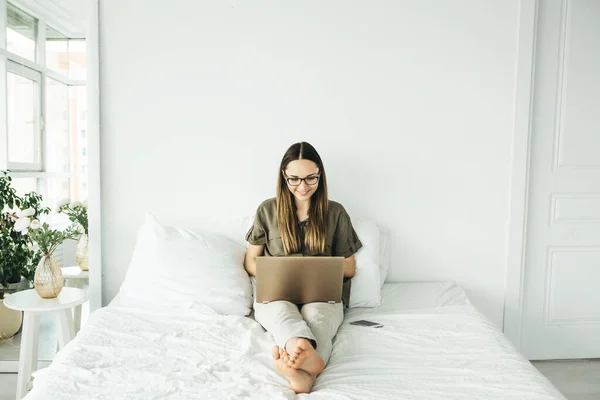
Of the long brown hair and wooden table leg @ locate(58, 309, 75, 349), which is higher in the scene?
the long brown hair

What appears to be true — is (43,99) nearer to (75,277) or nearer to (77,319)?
(75,277)

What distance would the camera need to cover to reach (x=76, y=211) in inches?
96.0

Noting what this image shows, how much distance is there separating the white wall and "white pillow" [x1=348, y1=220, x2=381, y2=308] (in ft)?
0.66

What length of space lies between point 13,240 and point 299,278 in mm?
1536

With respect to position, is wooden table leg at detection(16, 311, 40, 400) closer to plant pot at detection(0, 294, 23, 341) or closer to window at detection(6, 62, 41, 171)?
plant pot at detection(0, 294, 23, 341)

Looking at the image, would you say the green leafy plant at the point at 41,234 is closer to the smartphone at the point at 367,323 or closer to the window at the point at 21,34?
the window at the point at 21,34

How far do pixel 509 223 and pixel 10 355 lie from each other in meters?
2.64

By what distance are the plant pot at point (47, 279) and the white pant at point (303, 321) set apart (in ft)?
3.07

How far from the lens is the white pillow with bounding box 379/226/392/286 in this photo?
7.50ft

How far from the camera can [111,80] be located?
2307mm

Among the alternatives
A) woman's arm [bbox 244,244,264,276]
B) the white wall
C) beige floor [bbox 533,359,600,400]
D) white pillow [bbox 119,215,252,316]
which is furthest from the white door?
white pillow [bbox 119,215,252,316]

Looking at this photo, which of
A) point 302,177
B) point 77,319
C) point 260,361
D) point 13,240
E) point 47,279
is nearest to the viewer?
point 260,361

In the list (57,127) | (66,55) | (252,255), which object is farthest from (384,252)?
(66,55)

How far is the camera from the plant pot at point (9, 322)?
238 cm
